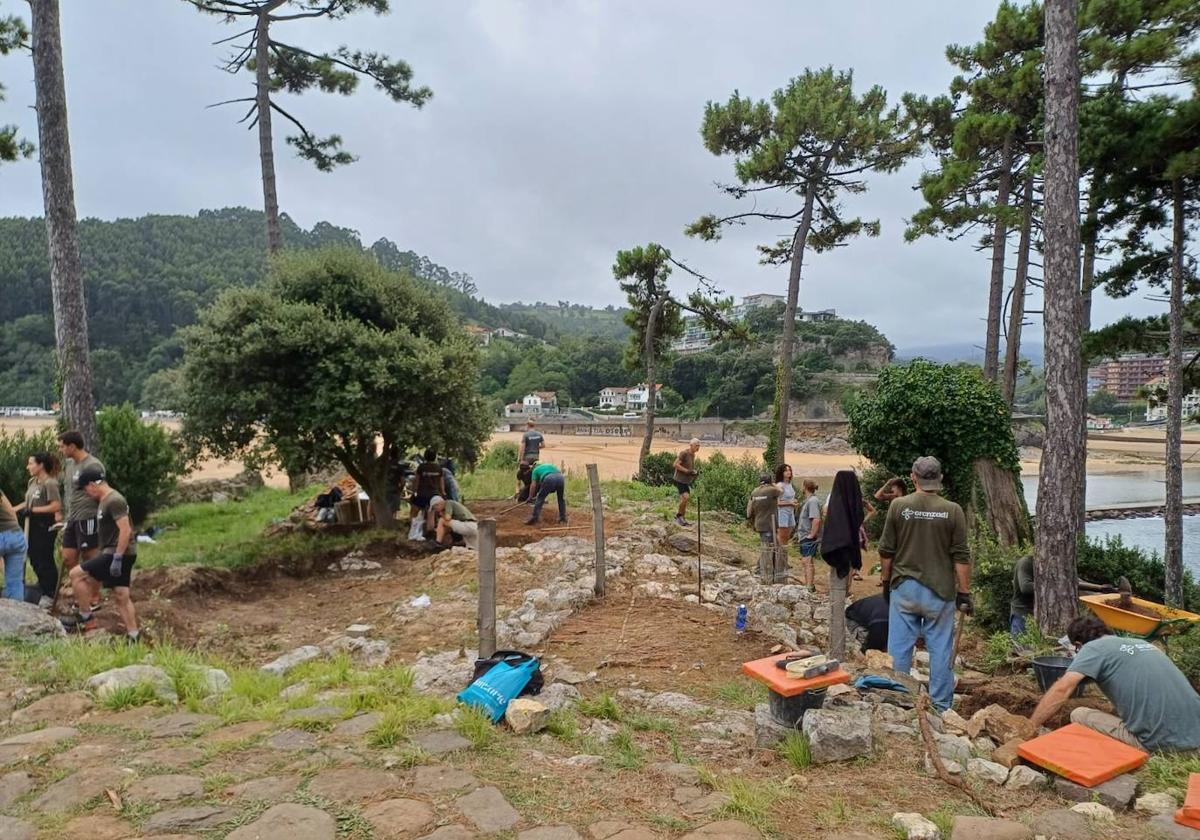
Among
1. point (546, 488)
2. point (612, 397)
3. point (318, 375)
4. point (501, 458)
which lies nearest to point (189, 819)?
point (318, 375)

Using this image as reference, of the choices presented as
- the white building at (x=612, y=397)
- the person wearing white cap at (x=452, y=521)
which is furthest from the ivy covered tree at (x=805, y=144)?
the white building at (x=612, y=397)

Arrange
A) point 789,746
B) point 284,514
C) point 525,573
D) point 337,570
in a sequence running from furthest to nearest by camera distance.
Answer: point 284,514, point 337,570, point 525,573, point 789,746

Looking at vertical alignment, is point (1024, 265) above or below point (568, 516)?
above

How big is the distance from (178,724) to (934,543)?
4.75 m

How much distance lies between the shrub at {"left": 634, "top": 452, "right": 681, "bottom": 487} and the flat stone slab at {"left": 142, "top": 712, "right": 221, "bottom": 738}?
15.2m

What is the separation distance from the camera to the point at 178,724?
403 cm

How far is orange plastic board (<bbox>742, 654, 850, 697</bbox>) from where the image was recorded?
3.85 metres

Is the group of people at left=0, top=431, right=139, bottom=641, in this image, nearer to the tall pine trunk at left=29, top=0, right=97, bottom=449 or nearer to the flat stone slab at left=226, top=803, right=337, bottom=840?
the tall pine trunk at left=29, top=0, right=97, bottom=449

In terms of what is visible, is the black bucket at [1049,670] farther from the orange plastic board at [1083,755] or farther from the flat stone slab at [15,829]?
the flat stone slab at [15,829]

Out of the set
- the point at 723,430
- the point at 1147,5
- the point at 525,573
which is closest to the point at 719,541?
the point at 525,573

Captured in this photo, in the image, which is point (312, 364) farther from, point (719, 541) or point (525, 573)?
point (719, 541)

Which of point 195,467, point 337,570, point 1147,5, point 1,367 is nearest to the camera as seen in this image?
point 337,570

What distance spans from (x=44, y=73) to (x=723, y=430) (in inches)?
2380

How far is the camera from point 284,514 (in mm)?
14570
